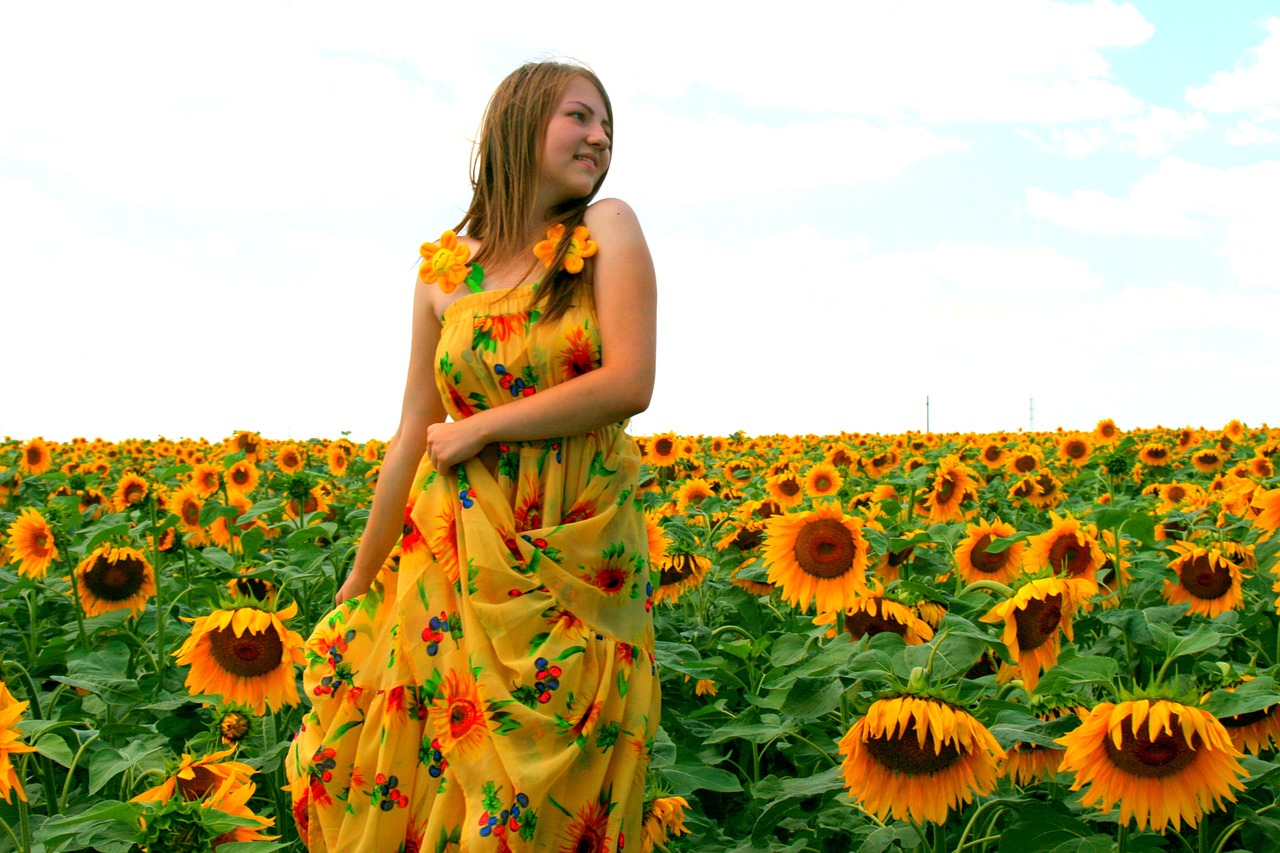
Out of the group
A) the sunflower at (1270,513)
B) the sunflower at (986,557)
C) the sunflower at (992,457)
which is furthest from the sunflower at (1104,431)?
the sunflower at (986,557)

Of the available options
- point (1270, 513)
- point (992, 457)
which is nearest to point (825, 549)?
point (1270, 513)

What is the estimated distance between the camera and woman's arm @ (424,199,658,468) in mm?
2424

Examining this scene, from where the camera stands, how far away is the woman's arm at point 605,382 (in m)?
2.42

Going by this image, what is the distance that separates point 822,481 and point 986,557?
262cm

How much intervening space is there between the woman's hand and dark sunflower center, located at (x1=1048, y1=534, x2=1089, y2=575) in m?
2.20

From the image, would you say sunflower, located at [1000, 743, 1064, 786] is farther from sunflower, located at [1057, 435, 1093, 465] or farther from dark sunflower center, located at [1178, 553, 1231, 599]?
sunflower, located at [1057, 435, 1093, 465]

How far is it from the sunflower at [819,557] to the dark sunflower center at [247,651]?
151cm

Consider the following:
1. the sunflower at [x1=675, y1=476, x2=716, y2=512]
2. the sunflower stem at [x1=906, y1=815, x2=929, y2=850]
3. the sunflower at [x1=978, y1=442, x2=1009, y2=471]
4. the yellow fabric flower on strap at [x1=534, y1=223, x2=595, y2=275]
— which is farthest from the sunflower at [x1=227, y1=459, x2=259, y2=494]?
the sunflower stem at [x1=906, y1=815, x2=929, y2=850]

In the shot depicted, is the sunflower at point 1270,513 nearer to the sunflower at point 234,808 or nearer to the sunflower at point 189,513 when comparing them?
the sunflower at point 234,808

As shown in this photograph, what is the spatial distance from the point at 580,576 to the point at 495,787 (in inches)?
18.1

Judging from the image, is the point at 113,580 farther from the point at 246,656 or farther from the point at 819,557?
the point at 819,557

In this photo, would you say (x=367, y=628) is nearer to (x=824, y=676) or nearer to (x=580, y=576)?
(x=580, y=576)

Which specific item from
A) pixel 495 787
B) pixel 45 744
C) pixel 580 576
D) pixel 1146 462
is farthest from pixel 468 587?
pixel 1146 462

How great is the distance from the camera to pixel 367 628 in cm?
261
